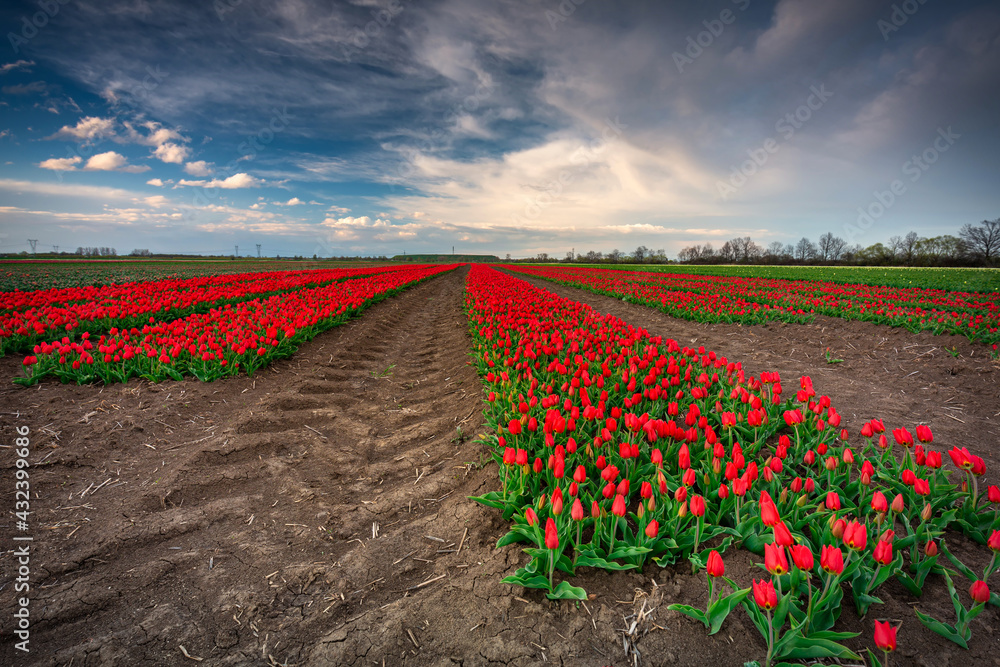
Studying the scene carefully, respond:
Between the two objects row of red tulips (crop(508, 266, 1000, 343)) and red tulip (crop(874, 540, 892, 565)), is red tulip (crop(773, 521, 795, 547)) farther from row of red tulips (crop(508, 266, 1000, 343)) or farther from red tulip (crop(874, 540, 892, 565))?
row of red tulips (crop(508, 266, 1000, 343))

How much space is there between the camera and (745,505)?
268cm

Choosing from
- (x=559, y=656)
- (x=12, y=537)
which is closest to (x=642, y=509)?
Result: (x=559, y=656)

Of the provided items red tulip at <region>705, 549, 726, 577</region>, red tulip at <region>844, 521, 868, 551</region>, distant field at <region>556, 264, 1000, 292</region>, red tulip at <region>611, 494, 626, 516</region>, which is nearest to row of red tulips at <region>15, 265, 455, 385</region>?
red tulip at <region>611, 494, 626, 516</region>

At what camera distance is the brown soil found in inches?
79.9

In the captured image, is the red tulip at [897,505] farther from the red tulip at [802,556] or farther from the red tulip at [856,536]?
the red tulip at [802,556]

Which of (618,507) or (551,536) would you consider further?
(618,507)

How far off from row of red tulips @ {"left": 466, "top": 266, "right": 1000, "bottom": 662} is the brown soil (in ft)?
0.47

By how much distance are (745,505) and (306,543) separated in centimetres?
318

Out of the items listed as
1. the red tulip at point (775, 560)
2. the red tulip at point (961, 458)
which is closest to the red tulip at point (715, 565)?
the red tulip at point (775, 560)

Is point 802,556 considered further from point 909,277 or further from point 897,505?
point 909,277

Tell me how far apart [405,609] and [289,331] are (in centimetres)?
598

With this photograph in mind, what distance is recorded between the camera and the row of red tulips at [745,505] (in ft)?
6.35

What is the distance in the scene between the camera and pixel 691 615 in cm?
200

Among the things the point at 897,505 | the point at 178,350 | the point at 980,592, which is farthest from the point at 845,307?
the point at 178,350
